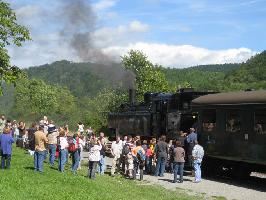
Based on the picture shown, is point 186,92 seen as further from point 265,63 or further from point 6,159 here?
point 265,63

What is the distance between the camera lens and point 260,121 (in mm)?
16859

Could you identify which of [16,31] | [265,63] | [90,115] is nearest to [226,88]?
[265,63]

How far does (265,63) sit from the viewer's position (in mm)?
130500

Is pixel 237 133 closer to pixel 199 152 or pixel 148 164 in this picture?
pixel 199 152

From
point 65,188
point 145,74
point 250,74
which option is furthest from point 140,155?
point 250,74

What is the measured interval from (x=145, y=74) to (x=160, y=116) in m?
30.3

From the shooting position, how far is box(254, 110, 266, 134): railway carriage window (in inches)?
657

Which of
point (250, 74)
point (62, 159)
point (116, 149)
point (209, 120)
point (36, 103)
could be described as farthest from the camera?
point (250, 74)

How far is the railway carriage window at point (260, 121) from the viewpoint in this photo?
54.7ft

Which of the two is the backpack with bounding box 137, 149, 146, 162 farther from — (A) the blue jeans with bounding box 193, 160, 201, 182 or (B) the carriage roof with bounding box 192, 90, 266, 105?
(B) the carriage roof with bounding box 192, 90, 266, 105

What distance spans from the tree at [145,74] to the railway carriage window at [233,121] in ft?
114

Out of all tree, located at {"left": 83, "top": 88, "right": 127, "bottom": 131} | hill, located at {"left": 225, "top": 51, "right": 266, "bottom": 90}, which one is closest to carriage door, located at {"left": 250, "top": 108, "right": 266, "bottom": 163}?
tree, located at {"left": 83, "top": 88, "right": 127, "bottom": 131}

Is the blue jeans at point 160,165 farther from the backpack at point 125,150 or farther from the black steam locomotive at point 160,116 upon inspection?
the black steam locomotive at point 160,116

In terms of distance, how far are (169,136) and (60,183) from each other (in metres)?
9.39
